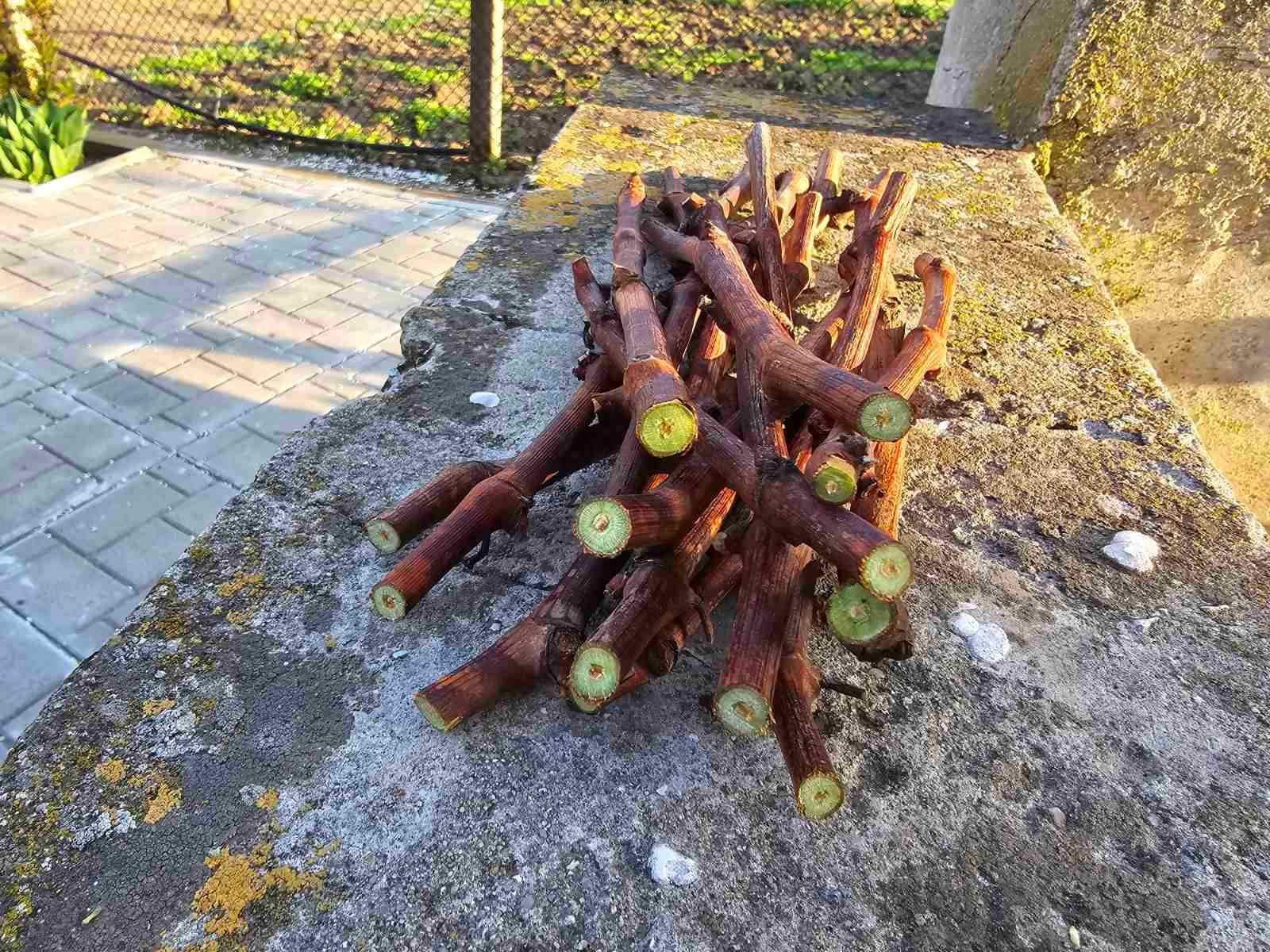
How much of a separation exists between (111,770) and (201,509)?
113 inches

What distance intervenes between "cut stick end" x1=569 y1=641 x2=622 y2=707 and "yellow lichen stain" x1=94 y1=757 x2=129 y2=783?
0.71 meters

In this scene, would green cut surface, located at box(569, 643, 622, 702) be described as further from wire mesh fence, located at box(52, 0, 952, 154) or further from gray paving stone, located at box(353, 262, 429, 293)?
wire mesh fence, located at box(52, 0, 952, 154)

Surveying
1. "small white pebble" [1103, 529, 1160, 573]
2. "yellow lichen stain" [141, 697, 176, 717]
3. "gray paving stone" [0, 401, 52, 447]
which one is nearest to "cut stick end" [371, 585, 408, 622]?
"yellow lichen stain" [141, 697, 176, 717]

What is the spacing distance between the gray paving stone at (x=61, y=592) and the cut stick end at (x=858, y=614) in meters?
3.27

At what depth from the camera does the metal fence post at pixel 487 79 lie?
19.8 feet

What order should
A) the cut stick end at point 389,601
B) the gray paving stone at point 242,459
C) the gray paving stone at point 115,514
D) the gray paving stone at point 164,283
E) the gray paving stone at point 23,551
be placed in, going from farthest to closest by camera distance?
the gray paving stone at point 164,283
the gray paving stone at point 242,459
the gray paving stone at point 115,514
the gray paving stone at point 23,551
the cut stick end at point 389,601

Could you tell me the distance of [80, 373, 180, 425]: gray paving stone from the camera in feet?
14.4

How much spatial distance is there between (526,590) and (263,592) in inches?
19.3

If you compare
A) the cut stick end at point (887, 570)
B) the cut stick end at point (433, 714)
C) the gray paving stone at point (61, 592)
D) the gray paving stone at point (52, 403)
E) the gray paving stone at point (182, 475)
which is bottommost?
the gray paving stone at point (61, 592)

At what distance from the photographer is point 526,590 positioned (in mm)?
1634

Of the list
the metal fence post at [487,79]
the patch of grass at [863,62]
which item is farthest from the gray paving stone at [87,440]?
the patch of grass at [863,62]

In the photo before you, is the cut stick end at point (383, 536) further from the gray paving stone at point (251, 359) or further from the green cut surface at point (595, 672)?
the gray paving stone at point (251, 359)

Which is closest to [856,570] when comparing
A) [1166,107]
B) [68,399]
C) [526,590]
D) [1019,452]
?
[526,590]

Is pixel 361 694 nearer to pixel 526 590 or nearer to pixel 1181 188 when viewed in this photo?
pixel 526 590
